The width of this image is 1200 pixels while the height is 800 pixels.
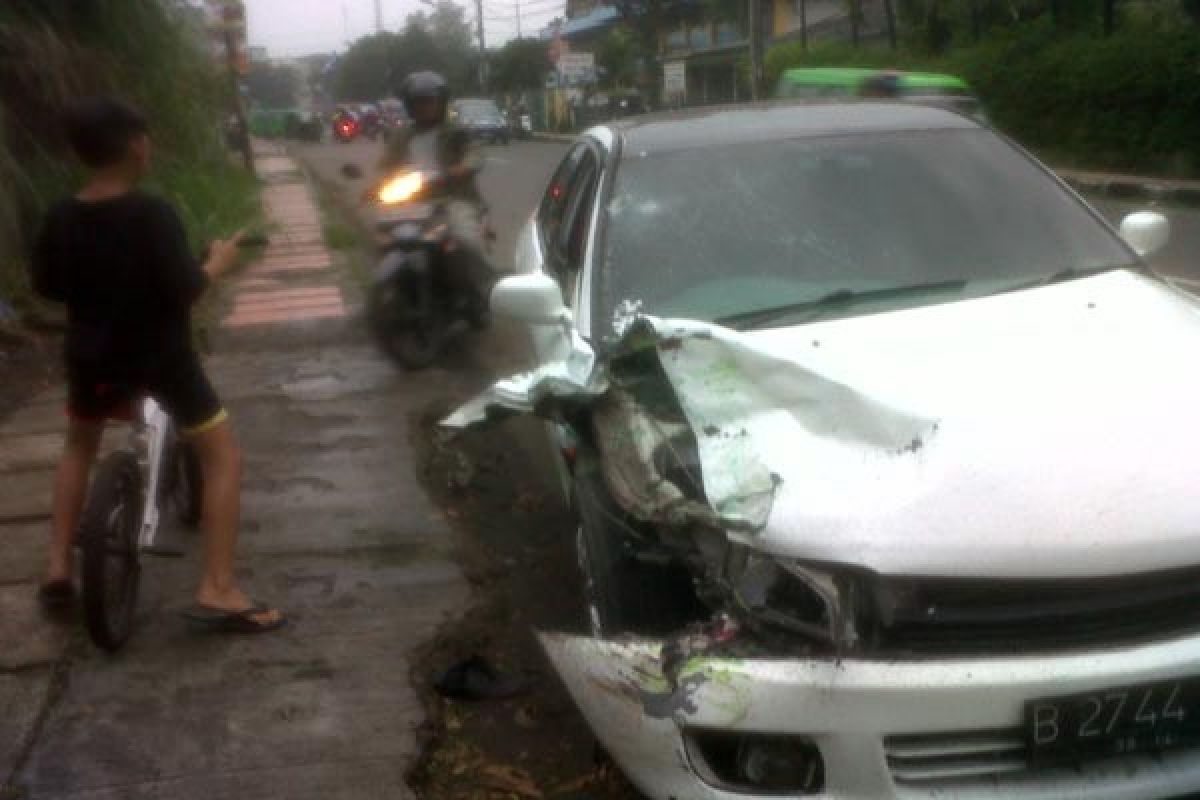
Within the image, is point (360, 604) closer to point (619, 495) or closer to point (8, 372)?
point (619, 495)

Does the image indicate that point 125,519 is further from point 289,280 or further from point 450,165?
point 289,280

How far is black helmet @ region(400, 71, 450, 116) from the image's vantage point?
365 inches

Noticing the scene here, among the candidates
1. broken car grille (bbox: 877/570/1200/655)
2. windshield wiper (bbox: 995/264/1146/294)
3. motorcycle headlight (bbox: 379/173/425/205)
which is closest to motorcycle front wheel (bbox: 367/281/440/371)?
motorcycle headlight (bbox: 379/173/425/205)

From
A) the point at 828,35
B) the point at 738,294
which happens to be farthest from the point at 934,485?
the point at 828,35

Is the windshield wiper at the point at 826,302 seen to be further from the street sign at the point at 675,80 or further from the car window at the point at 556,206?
the street sign at the point at 675,80

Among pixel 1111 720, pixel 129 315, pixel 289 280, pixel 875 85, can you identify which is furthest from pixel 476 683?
pixel 875 85

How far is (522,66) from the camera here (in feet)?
253

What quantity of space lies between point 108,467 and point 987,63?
25.0 meters

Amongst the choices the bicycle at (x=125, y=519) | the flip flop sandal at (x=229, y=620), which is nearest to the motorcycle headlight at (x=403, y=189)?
the bicycle at (x=125, y=519)

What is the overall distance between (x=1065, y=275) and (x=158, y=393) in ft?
8.84

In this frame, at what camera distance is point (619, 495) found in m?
3.77

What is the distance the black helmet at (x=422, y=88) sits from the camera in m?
9.27

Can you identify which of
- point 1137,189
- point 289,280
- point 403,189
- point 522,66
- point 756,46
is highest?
point 403,189

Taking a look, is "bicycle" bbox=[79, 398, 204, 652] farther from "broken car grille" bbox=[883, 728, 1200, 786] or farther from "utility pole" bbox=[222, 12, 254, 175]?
"utility pole" bbox=[222, 12, 254, 175]
